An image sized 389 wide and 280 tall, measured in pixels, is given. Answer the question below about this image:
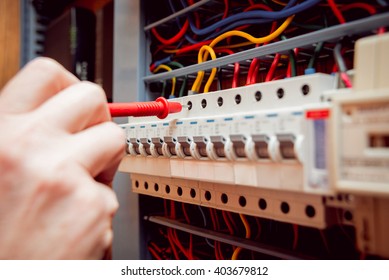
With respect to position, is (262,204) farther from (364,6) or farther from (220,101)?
(364,6)

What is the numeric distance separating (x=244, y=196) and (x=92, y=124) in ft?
1.22

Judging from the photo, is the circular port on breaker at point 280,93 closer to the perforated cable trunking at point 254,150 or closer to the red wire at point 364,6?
the perforated cable trunking at point 254,150

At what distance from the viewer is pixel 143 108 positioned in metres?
0.78

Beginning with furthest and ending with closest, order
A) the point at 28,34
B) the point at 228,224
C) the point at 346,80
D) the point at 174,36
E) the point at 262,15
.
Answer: the point at 28,34 → the point at 174,36 → the point at 228,224 → the point at 262,15 → the point at 346,80

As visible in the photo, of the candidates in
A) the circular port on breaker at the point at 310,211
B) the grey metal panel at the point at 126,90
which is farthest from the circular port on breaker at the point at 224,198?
the grey metal panel at the point at 126,90

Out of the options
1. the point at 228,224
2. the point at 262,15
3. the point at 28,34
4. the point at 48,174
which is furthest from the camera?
the point at 28,34

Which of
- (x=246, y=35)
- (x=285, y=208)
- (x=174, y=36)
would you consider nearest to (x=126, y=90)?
(x=174, y=36)

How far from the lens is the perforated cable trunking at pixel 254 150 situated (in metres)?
0.57

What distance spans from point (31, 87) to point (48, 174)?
0.46 feet

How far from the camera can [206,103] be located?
88 cm

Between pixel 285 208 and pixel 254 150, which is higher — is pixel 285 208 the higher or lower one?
the lower one

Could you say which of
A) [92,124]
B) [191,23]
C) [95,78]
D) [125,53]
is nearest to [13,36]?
[95,78]

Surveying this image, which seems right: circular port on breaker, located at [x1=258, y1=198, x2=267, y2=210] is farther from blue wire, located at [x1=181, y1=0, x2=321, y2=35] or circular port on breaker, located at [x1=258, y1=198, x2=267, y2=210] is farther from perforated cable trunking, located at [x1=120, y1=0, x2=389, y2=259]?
blue wire, located at [x1=181, y1=0, x2=321, y2=35]
